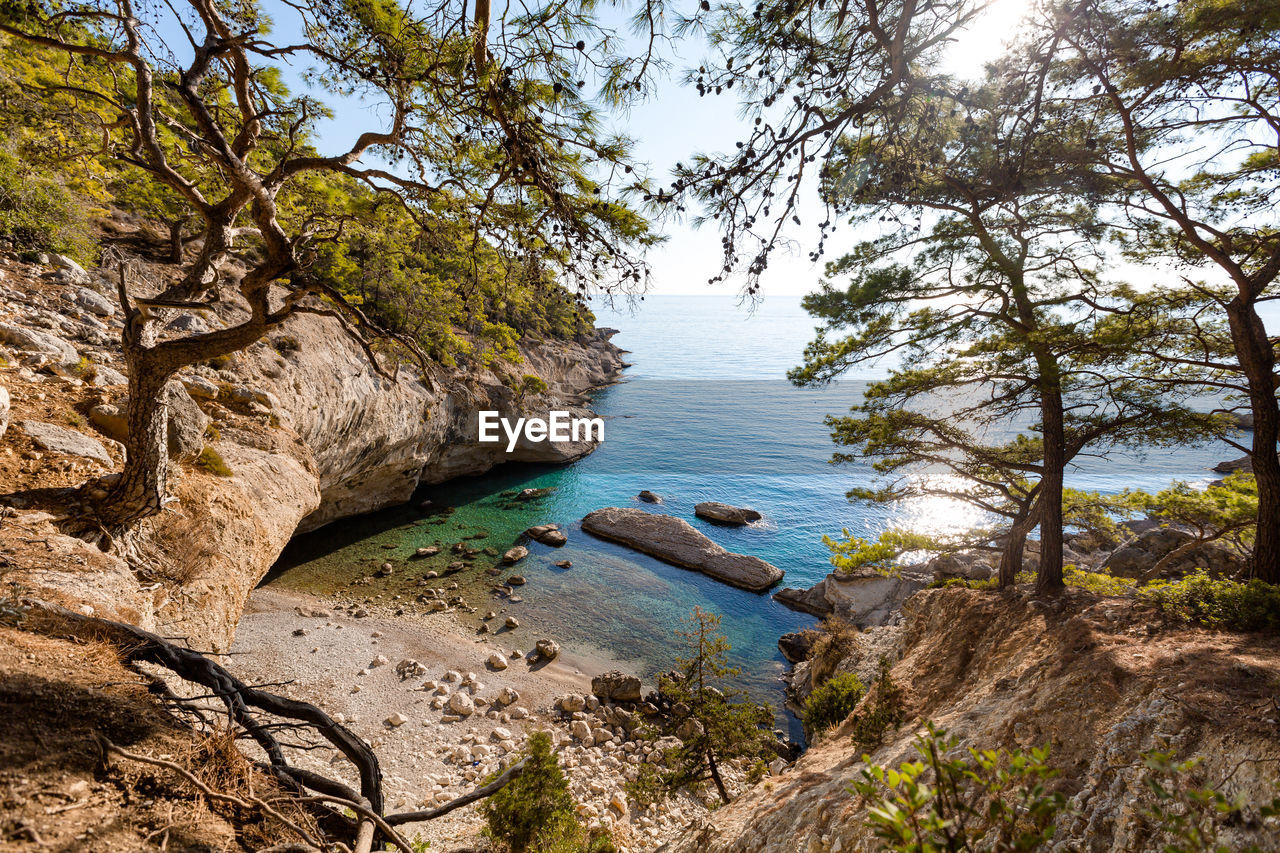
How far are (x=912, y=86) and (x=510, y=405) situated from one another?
2917 cm

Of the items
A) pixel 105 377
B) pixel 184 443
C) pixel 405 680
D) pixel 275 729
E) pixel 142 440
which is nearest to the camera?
pixel 275 729

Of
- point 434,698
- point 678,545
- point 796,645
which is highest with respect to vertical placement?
point 678,545

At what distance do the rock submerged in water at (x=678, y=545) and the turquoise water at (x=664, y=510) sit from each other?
59 cm

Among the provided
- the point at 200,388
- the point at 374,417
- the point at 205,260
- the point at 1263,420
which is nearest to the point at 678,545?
the point at 374,417

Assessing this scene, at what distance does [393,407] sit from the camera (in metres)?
19.8

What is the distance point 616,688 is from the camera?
523 inches

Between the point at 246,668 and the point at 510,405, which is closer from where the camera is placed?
the point at 246,668

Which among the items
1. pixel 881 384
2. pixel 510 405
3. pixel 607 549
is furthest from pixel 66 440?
pixel 510 405

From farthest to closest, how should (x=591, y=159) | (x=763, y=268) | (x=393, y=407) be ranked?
1. (x=393, y=407)
2. (x=591, y=159)
3. (x=763, y=268)

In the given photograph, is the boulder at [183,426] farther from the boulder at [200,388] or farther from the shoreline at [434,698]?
the shoreline at [434,698]

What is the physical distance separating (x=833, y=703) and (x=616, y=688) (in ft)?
19.4

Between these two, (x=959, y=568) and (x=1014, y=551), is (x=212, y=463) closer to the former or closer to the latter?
(x=1014, y=551)

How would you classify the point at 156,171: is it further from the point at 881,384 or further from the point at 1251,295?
the point at 1251,295

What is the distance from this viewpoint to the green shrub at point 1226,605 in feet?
17.4
